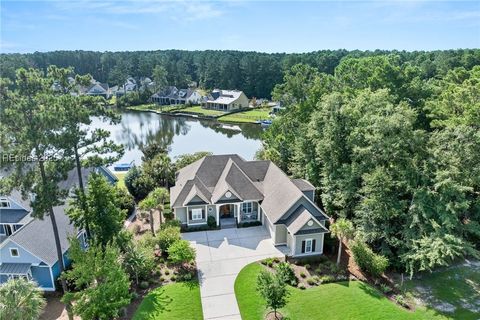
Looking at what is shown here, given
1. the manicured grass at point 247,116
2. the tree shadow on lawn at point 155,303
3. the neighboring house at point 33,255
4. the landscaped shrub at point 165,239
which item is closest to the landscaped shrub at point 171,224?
the landscaped shrub at point 165,239

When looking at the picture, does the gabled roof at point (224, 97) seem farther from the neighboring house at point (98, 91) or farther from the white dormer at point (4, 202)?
the white dormer at point (4, 202)

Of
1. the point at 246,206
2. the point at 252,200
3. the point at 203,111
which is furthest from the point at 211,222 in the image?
the point at 203,111

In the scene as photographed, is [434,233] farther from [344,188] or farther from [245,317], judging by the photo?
[245,317]

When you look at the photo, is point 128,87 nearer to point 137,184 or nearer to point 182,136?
point 182,136

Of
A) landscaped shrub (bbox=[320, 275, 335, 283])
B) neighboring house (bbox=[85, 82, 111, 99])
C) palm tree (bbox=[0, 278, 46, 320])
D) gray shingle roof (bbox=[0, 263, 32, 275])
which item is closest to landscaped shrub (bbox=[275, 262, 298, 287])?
landscaped shrub (bbox=[320, 275, 335, 283])

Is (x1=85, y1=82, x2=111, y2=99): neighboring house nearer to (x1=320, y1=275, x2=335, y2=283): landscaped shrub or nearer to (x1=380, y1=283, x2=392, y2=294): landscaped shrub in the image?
(x1=320, y1=275, x2=335, y2=283): landscaped shrub

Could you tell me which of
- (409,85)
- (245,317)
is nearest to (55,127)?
(245,317)
